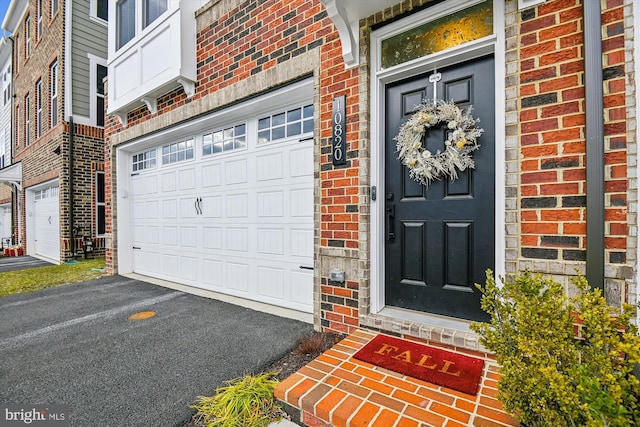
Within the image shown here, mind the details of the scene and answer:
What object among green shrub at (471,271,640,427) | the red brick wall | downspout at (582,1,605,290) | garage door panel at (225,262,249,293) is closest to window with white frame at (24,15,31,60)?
garage door panel at (225,262,249,293)

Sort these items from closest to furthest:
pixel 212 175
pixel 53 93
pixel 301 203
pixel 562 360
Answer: pixel 562 360 < pixel 301 203 < pixel 212 175 < pixel 53 93

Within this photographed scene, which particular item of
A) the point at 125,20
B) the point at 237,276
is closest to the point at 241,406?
the point at 237,276

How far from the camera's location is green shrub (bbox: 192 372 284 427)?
5.26ft

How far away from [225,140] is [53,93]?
710 cm

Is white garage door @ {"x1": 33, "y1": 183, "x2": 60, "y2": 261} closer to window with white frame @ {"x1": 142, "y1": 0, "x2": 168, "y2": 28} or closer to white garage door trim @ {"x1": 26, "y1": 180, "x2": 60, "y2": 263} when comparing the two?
white garage door trim @ {"x1": 26, "y1": 180, "x2": 60, "y2": 263}

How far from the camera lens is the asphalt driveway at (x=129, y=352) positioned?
1.79 m

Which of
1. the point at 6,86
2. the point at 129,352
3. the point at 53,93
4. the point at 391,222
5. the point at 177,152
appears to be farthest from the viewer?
the point at 6,86

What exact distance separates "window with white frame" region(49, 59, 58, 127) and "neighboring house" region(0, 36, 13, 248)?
171 inches

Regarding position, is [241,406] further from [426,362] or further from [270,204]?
[270,204]

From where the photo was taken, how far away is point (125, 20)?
5160mm

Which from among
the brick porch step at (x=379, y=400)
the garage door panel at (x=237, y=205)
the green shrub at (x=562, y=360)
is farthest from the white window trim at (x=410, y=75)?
the garage door panel at (x=237, y=205)

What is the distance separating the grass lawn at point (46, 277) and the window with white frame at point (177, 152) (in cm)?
272

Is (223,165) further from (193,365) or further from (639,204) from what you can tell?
(639,204)

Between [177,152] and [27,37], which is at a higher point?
[27,37]
